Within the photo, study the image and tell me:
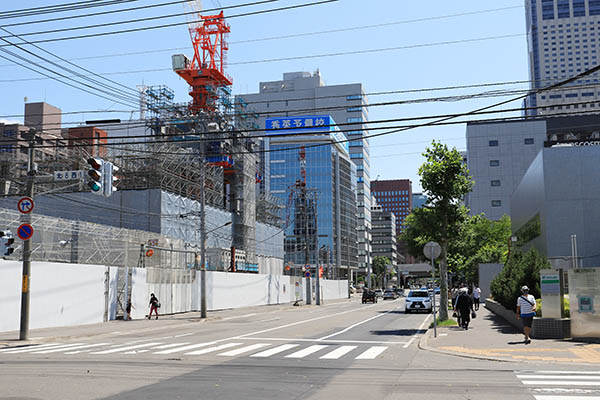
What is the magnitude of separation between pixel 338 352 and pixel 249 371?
4440 millimetres

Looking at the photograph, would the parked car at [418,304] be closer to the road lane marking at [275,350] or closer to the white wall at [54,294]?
the white wall at [54,294]

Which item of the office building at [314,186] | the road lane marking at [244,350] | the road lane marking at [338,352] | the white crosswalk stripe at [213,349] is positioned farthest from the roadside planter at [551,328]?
the office building at [314,186]

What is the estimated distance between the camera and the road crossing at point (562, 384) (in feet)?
30.6

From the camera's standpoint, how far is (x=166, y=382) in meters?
10.7

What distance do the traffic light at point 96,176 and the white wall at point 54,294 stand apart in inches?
333

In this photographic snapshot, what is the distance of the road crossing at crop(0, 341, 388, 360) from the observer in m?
15.7

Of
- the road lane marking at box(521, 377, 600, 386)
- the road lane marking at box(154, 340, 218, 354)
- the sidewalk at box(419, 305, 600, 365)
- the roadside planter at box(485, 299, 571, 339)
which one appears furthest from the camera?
the roadside planter at box(485, 299, 571, 339)

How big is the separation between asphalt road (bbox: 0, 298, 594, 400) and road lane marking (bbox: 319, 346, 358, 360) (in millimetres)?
29

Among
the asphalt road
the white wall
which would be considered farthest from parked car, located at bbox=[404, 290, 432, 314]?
the asphalt road

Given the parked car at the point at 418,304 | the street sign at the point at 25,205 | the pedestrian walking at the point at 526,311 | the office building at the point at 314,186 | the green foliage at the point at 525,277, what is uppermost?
the office building at the point at 314,186

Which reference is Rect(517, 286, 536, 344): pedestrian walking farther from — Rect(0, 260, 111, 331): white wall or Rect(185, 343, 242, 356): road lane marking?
Rect(0, 260, 111, 331): white wall

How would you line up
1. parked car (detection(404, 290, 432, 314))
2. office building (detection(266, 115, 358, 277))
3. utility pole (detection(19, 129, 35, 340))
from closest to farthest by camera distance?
utility pole (detection(19, 129, 35, 340))
parked car (detection(404, 290, 432, 314))
office building (detection(266, 115, 358, 277))

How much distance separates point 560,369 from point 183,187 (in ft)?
196

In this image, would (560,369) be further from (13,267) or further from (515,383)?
(13,267)
